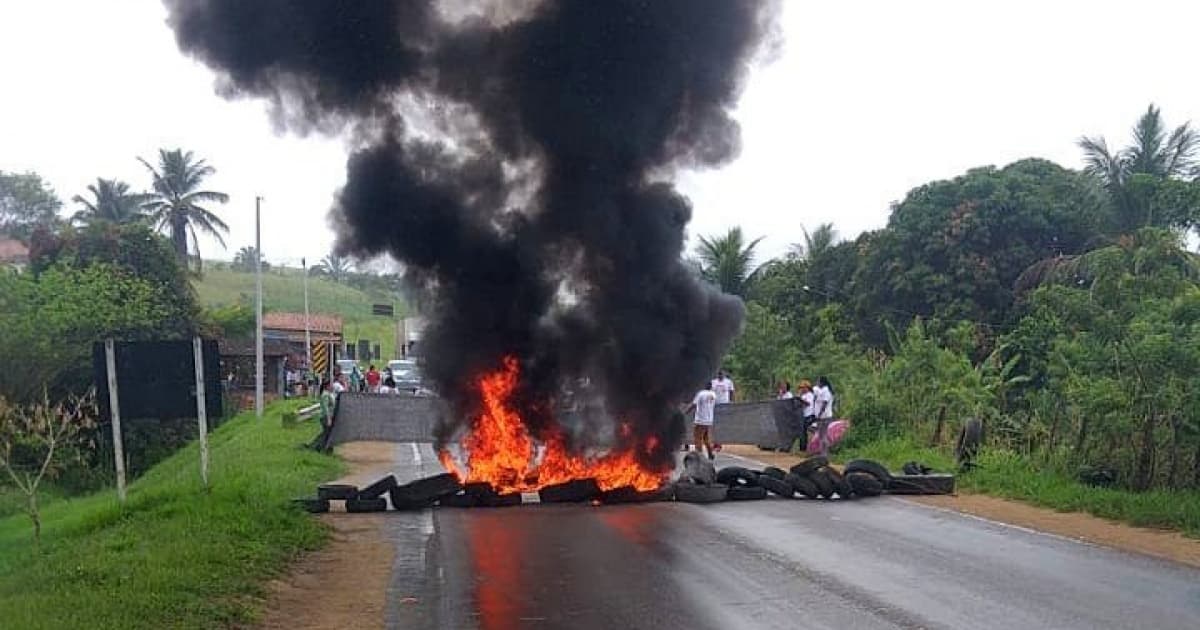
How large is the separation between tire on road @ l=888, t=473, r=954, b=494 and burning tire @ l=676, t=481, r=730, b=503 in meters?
2.62

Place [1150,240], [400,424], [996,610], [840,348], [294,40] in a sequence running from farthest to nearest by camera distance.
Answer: [840,348], [400,424], [1150,240], [294,40], [996,610]

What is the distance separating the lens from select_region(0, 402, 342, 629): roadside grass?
8062 millimetres

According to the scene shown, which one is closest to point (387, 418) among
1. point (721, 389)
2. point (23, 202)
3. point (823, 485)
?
point (721, 389)

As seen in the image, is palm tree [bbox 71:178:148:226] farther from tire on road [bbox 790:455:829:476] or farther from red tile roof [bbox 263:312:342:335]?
tire on road [bbox 790:455:829:476]

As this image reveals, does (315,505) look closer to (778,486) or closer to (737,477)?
(737,477)

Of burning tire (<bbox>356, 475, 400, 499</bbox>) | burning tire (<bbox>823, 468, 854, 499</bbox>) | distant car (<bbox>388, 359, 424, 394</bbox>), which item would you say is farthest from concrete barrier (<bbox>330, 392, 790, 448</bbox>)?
distant car (<bbox>388, 359, 424, 394</bbox>)

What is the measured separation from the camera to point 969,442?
738 inches

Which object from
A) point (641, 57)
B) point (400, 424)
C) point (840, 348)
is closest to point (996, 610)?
point (641, 57)

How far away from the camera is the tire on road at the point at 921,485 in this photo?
658 inches

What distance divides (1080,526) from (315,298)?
3002 inches

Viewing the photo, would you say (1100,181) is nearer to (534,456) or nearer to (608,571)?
(534,456)

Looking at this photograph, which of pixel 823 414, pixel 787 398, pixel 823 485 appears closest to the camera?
pixel 823 485

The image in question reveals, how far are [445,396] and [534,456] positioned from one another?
152 cm

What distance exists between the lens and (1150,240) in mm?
18234
